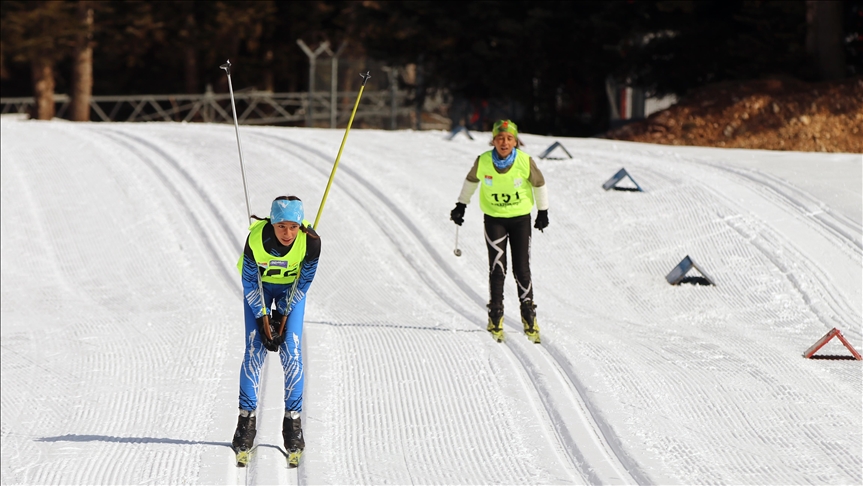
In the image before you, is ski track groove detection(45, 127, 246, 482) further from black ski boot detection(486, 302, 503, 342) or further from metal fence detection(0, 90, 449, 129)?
metal fence detection(0, 90, 449, 129)

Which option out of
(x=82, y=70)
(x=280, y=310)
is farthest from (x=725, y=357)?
(x=82, y=70)

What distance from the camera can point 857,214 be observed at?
13.2m

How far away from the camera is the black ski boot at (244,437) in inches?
275

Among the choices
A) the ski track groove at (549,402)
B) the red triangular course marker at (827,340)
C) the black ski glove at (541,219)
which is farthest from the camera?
the black ski glove at (541,219)

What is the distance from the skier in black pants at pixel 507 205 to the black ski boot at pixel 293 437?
3.10m

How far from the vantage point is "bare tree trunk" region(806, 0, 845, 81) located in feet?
65.9

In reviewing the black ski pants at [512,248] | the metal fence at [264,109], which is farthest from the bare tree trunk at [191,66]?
the black ski pants at [512,248]

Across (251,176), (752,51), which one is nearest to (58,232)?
(251,176)

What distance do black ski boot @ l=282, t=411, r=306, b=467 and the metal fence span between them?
91.7 ft

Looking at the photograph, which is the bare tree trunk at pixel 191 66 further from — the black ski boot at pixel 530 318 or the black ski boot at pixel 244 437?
the black ski boot at pixel 244 437

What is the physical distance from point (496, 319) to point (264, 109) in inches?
1379

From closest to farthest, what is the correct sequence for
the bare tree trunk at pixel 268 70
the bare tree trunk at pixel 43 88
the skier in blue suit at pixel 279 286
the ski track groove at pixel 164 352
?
the skier in blue suit at pixel 279 286 < the ski track groove at pixel 164 352 < the bare tree trunk at pixel 43 88 < the bare tree trunk at pixel 268 70

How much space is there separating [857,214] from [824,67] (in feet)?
27.8

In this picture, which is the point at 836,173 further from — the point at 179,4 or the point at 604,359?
the point at 179,4
